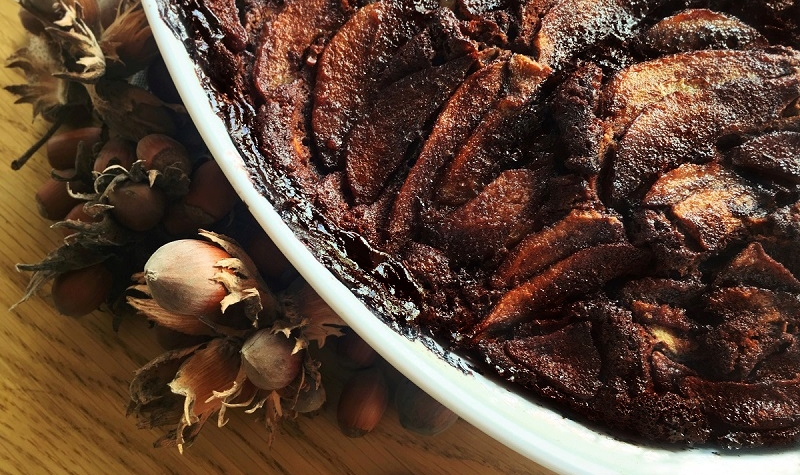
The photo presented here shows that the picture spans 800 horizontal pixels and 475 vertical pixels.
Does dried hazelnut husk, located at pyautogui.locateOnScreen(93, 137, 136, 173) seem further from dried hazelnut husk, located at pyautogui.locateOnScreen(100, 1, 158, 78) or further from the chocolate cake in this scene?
the chocolate cake

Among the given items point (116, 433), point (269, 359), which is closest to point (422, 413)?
point (269, 359)

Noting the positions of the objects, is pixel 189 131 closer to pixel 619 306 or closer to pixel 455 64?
pixel 455 64

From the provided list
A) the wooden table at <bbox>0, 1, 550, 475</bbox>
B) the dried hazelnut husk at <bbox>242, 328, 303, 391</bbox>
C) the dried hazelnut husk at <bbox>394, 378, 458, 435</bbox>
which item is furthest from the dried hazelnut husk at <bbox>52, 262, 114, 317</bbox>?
the dried hazelnut husk at <bbox>394, 378, 458, 435</bbox>

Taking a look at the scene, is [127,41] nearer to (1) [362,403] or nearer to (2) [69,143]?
(2) [69,143]

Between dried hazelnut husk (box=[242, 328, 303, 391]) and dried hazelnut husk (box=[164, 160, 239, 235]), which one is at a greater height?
dried hazelnut husk (box=[164, 160, 239, 235])

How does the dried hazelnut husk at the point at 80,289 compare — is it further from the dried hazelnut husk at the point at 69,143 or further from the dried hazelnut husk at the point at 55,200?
the dried hazelnut husk at the point at 69,143
